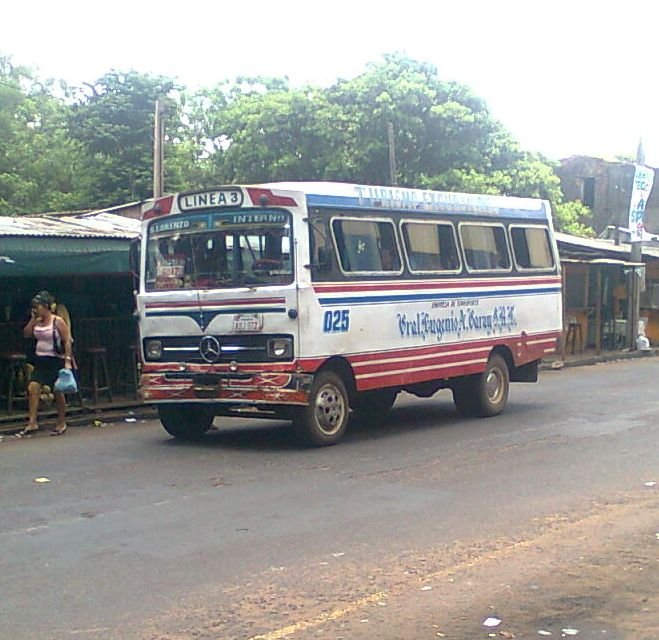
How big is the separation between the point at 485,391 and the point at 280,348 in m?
4.04

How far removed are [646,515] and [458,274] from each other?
19.1 ft

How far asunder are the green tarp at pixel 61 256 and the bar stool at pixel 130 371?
1.68 metres

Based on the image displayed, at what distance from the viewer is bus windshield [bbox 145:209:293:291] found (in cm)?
1101

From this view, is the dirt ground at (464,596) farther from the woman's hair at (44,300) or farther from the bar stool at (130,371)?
the bar stool at (130,371)

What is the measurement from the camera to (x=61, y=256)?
13.8m

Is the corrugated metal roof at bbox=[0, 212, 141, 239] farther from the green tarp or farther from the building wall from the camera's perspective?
the building wall

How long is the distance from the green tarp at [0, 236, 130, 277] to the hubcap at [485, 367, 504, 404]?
17.4 feet

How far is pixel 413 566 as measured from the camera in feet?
21.5

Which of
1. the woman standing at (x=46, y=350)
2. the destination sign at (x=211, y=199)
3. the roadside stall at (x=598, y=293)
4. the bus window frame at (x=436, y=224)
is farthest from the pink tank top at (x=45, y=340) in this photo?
the roadside stall at (x=598, y=293)

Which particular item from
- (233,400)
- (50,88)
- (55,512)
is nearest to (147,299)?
(233,400)

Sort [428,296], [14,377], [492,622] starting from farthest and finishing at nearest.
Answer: [14,377]
[428,296]
[492,622]

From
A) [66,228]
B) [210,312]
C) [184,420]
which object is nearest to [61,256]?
[66,228]

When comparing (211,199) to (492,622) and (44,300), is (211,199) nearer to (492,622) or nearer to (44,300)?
(44,300)

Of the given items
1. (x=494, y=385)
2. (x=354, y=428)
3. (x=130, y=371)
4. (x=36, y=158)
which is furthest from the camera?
(x=36, y=158)
